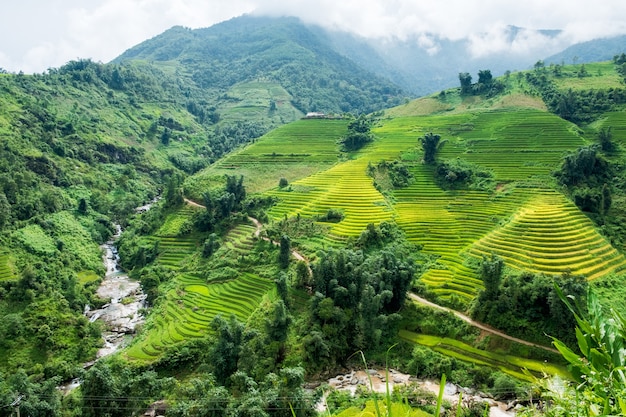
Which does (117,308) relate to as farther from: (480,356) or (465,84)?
(465,84)

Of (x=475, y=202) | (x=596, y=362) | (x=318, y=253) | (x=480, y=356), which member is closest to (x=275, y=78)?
(x=475, y=202)

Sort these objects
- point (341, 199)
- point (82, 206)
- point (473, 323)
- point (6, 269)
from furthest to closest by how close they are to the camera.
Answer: point (82, 206), point (341, 199), point (6, 269), point (473, 323)

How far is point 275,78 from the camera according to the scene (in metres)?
150

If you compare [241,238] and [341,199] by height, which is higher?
[341,199]

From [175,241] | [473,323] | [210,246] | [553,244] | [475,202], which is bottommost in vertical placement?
[473,323]

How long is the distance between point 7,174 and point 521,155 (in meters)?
56.1

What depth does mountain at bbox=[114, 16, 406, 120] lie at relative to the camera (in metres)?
131

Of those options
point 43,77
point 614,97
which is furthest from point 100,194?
point 614,97

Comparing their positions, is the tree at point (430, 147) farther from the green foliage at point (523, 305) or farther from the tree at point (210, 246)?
the tree at point (210, 246)

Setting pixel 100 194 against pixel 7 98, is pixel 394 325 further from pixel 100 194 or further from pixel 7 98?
pixel 7 98

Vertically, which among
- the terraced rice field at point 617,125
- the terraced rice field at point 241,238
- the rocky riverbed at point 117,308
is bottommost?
the rocky riverbed at point 117,308

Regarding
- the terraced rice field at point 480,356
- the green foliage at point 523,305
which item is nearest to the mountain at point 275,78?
the terraced rice field at point 480,356

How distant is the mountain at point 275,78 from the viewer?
431 feet

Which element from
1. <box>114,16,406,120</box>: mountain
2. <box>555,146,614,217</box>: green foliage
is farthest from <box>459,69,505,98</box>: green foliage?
<box>114,16,406,120</box>: mountain
